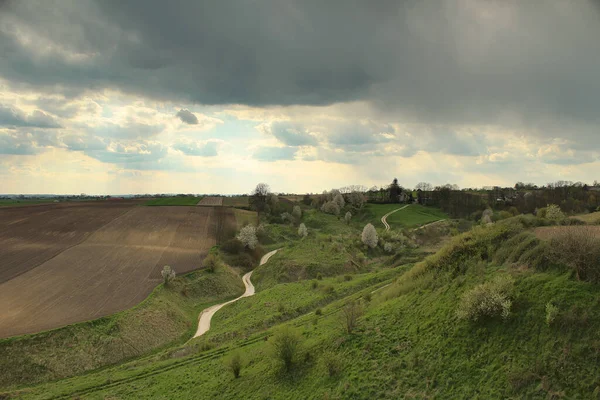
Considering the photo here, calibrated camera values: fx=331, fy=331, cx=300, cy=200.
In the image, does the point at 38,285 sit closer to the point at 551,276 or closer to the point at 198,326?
the point at 198,326

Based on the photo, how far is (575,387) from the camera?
17.3 metres

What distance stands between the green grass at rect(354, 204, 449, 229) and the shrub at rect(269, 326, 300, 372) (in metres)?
98.3

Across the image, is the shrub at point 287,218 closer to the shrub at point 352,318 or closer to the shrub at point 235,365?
the shrub at point 352,318

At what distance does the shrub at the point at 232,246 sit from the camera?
303ft

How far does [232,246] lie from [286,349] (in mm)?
67391

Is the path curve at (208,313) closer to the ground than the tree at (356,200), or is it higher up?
→ closer to the ground

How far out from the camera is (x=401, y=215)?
140000 mm

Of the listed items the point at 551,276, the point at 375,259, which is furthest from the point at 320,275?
the point at 551,276

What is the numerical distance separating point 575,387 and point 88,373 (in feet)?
155

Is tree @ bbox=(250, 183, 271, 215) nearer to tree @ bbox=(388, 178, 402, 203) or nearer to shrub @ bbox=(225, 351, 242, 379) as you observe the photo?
tree @ bbox=(388, 178, 402, 203)

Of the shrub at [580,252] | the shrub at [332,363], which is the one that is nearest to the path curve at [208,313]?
the shrub at [332,363]

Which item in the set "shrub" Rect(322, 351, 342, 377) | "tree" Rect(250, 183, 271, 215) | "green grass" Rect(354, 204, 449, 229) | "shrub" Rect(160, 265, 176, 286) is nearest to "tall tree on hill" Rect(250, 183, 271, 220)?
"tree" Rect(250, 183, 271, 215)

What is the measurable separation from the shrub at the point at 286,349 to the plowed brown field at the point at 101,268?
114 ft

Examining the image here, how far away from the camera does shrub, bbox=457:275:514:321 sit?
74.0 feet
